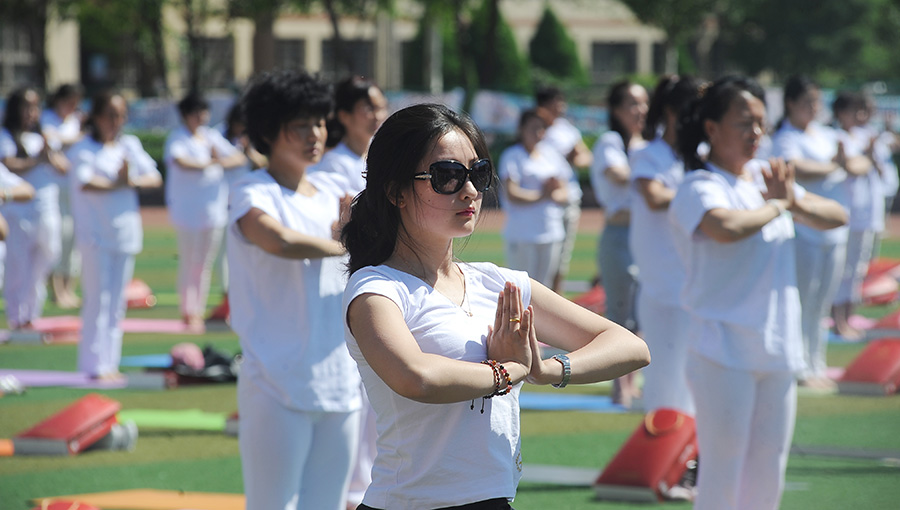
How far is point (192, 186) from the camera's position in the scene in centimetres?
1245

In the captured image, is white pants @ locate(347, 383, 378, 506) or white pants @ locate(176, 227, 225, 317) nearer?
white pants @ locate(347, 383, 378, 506)

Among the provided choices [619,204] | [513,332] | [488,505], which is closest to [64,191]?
[619,204]

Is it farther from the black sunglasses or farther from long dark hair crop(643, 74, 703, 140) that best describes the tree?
the black sunglasses

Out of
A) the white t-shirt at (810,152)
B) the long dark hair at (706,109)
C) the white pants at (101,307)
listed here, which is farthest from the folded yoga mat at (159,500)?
the white t-shirt at (810,152)

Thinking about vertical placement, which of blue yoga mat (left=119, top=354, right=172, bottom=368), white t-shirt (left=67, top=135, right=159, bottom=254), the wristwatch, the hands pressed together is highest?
the hands pressed together

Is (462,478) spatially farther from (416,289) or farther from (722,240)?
(722,240)

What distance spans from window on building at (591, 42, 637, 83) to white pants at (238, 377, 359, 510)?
53168 mm

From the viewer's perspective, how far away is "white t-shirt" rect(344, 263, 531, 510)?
3.08 m

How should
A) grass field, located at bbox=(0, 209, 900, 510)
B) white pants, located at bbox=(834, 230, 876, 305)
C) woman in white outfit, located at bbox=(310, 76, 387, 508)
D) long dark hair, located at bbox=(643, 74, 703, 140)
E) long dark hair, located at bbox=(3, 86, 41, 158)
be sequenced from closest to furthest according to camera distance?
woman in white outfit, located at bbox=(310, 76, 387, 508), grass field, located at bbox=(0, 209, 900, 510), long dark hair, located at bbox=(643, 74, 703, 140), long dark hair, located at bbox=(3, 86, 41, 158), white pants, located at bbox=(834, 230, 876, 305)

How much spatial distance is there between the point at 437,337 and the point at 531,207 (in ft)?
26.0

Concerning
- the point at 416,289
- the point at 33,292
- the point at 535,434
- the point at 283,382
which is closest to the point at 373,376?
the point at 416,289

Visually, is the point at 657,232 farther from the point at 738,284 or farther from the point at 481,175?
the point at 481,175

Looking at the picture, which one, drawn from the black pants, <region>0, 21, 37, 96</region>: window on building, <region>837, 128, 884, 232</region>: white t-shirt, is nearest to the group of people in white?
the black pants

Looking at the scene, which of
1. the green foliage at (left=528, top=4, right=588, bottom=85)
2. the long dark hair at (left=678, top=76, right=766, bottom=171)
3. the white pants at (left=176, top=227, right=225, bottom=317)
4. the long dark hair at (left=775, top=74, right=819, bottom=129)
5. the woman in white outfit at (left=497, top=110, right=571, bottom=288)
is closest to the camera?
the long dark hair at (left=678, top=76, right=766, bottom=171)
